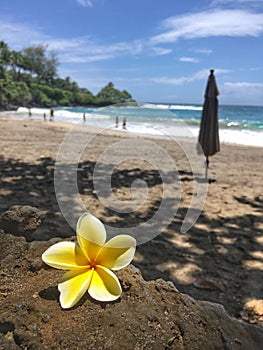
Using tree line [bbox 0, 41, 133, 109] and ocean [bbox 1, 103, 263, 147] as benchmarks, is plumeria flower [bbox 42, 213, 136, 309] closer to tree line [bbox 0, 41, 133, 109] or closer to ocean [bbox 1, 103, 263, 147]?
ocean [bbox 1, 103, 263, 147]

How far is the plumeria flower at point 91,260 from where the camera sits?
2.94 feet

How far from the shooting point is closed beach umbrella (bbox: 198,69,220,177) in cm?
731

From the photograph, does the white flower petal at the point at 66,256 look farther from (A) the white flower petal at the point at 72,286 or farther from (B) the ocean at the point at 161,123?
(B) the ocean at the point at 161,123

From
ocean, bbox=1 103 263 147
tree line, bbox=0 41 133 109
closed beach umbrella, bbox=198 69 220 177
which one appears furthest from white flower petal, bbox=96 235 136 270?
tree line, bbox=0 41 133 109

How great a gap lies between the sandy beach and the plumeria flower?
1.93 meters

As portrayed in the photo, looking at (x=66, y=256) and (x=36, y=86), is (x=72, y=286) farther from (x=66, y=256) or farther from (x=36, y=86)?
(x=36, y=86)

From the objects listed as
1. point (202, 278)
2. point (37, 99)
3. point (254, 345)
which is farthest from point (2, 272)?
point (37, 99)

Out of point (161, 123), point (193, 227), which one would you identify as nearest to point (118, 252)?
point (193, 227)

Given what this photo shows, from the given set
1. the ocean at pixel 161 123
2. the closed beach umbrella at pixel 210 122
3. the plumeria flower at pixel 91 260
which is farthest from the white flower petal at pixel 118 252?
the closed beach umbrella at pixel 210 122

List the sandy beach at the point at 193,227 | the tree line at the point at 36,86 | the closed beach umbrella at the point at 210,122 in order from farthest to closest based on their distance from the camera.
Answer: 1. the tree line at the point at 36,86
2. the closed beach umbrella at the point at 210,122
3. the sandy beach at the point at 193,227

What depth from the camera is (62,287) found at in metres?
0.90

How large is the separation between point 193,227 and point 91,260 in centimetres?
337

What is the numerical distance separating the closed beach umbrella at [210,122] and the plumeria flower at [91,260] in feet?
21.6

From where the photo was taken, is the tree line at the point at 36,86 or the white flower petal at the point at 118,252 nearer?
the white flower petal at the point at 118,252
